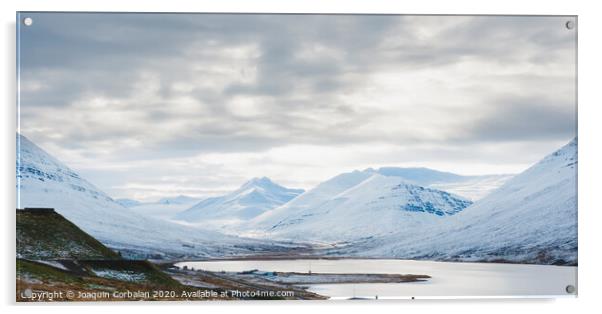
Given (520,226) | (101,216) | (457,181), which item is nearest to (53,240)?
(101,216)

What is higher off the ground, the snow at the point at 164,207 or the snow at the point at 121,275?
the snow at the point at 164,207

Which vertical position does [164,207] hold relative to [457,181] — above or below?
below

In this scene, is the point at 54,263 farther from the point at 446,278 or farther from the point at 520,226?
the point at 520,226

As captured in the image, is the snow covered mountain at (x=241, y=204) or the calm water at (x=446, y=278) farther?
the snow covered mountain at (x=241, y=204)

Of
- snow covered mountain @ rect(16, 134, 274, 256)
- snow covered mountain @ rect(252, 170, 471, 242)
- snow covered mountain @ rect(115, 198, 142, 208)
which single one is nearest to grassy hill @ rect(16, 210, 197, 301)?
snow covered mountain @ rect(16, 134, 274, 256)

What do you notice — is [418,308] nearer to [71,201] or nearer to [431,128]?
[431,128]

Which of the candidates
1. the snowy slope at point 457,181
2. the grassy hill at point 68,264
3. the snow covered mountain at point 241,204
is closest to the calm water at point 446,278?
the snow covered mountain at point 241,204

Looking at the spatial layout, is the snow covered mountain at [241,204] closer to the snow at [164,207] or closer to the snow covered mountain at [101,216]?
the snow at [164,207]
